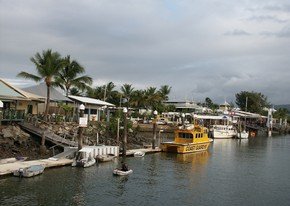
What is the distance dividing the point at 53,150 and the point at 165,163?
12615 mm

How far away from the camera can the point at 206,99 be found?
174 m

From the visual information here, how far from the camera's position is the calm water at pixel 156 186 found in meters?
29.5

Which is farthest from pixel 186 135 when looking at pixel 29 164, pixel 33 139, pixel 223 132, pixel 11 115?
pixel 223 132

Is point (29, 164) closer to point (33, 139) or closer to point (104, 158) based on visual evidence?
point (104, 158)

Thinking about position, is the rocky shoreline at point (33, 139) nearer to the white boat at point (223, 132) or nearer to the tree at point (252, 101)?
the white boat at point (223, 132)

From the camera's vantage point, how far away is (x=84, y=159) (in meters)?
40.1

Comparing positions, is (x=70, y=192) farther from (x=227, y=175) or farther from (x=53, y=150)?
(x=227, y=175)

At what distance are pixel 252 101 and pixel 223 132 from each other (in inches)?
2888

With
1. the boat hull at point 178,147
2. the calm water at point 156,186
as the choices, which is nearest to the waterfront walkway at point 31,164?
the calm water at point 156,186

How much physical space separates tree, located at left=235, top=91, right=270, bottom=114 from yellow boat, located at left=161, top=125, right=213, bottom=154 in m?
98.4

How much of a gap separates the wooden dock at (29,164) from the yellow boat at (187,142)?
19.0 metres

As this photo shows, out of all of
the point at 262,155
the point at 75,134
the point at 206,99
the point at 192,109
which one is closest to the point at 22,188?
the point at 75,134

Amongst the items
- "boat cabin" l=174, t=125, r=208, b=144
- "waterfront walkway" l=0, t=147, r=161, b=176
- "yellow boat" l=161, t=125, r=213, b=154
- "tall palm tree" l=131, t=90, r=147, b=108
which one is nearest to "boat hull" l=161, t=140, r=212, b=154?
"yellow boat" l=161, t=125, r=213, b=154

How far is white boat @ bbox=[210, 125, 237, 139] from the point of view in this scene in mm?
90175
